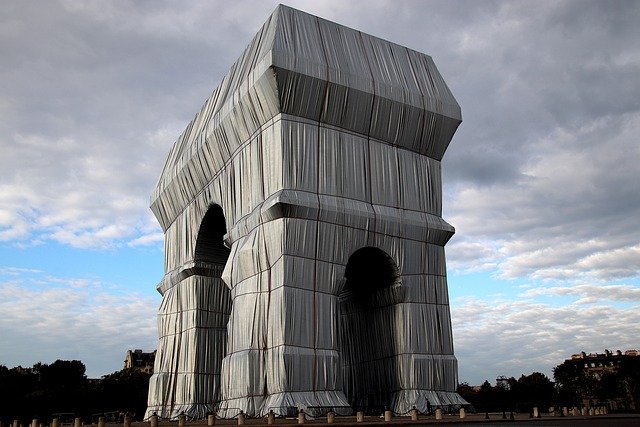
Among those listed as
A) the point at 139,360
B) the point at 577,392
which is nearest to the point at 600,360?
the point at 577,392

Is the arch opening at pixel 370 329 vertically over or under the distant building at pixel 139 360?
under

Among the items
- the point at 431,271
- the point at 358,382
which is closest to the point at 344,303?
the point at 358,382

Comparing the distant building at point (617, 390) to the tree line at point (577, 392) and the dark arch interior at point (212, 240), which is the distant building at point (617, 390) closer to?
the tree line at point (577, 392)

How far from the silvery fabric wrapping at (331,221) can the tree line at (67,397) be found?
3143 centimetres

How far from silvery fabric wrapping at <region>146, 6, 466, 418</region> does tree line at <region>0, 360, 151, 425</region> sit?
103ft

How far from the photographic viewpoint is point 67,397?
6469 centimetres

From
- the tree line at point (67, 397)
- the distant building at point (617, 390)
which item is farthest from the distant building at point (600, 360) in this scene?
the tree line at point (67, 397)

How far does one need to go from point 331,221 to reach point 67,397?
156 ft

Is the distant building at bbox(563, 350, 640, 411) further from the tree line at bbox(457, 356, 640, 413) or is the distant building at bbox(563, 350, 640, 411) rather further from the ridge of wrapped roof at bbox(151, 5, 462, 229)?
the ridge of wrapped roof at bbox(151, 5, 462, 229)

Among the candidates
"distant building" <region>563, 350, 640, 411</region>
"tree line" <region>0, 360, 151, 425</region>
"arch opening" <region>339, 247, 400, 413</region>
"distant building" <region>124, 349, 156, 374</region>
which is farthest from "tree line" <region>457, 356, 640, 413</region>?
"distant building" <region>124, 349, 156, 374</region>

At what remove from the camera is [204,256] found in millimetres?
38875

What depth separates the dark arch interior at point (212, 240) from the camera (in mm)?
38250

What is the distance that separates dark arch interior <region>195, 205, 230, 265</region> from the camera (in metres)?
38.2

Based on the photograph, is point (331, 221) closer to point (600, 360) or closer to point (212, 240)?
point (212, 240)
